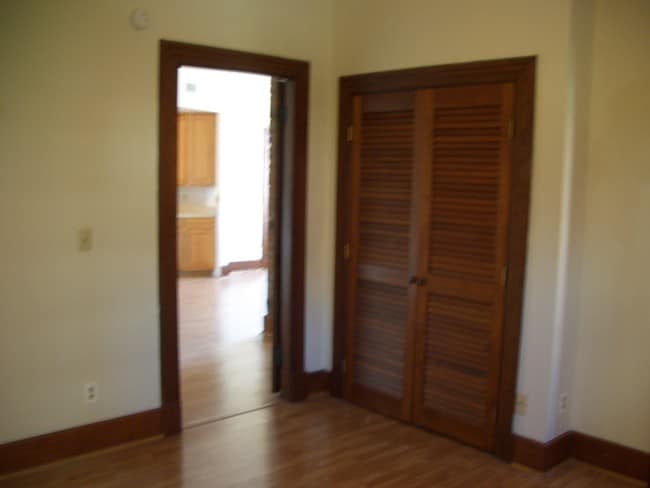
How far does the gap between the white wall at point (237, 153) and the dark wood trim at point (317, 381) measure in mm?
5093

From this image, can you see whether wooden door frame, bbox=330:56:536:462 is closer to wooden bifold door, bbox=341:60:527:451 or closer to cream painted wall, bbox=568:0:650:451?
wooden bifold door, bbox=341:60:527:451

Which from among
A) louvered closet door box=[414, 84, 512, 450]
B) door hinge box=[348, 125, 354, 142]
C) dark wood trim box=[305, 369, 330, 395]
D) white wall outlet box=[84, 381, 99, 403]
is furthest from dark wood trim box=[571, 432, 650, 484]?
white wall outlet box=[84, 381, 99, 403]

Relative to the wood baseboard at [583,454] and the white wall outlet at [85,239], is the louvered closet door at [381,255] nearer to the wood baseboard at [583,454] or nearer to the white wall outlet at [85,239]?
the wood baseboard at [583,454]

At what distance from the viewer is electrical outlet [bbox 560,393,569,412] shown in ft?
10.8

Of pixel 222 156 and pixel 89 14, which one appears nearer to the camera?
pixel 89 14

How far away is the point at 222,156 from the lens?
912 centimetres

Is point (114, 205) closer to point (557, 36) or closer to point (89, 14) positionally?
point (89, 14)

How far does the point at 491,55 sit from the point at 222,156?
6381mm

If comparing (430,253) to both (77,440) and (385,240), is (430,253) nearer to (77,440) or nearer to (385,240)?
(385,240)

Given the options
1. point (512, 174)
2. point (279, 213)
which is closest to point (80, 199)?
point (279, 213)

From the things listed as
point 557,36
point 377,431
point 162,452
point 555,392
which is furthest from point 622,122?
point 162,452

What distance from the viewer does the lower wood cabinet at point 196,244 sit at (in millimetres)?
8812

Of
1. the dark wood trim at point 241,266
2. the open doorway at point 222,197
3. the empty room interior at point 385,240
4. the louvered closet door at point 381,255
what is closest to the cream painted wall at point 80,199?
the empty room interior at point 385,240

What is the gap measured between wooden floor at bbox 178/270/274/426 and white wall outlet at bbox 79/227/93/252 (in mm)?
1294
